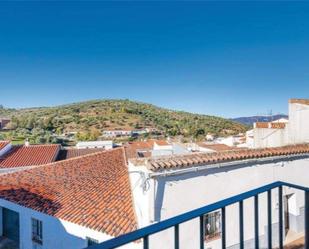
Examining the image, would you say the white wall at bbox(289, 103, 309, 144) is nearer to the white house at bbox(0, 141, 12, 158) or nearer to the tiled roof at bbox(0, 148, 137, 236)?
the tiled roof at bbox(0, 148, 137, 236)

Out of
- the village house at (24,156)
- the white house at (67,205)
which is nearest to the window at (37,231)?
the white house at (67,205)

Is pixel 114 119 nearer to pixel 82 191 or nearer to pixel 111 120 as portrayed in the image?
pixel 111 120

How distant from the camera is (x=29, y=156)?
2461 cm

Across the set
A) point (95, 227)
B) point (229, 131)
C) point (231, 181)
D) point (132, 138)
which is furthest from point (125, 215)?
point (229, 131)

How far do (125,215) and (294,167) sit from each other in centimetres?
654

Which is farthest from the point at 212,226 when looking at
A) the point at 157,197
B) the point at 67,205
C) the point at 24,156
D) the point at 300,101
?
the point at 24,156

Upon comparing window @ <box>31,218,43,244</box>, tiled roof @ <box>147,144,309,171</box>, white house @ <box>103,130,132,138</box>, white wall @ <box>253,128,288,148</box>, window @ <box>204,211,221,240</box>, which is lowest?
window @ <box>31,218,43,244</box>

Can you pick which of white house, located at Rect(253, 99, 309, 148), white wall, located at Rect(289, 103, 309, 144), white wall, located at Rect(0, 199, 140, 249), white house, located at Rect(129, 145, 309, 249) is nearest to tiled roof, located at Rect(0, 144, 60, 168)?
white wall, located at Rect(0, 199, 140, 249)

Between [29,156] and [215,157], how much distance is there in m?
19.8

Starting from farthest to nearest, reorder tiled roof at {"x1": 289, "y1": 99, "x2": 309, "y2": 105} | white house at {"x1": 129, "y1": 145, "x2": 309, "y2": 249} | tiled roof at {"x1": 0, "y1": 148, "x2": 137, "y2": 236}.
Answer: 1. tiled roof at {"x1": 289, "y1": 99, "x2": 309, "y2": 105}
2. tiled roof at {"x1": 0, "y1": 148, "x2": 137, "y2": 236}
3. white house at {"x1": 129, "y1": 145, "x2": 309, "y2": 249}

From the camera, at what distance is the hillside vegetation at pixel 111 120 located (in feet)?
202

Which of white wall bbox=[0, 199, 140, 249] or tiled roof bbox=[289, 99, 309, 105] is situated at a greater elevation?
tiled roof bbox=[289, 99, 309, 105]

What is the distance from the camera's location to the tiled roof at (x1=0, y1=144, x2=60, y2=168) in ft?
75.8

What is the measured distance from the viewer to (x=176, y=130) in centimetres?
6588
